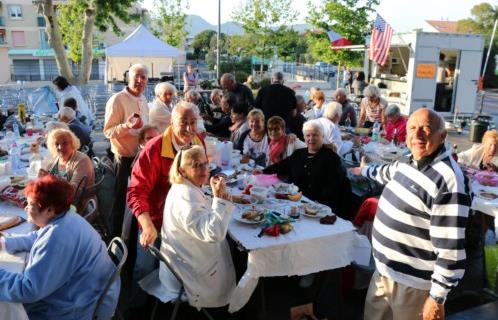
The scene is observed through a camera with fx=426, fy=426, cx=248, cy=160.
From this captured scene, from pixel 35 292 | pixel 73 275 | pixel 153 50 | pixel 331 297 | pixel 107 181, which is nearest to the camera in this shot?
pixel 35 292

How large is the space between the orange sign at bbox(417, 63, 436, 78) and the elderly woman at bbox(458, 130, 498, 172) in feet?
27.1

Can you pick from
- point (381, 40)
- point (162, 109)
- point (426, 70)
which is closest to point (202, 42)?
point (381, 40)

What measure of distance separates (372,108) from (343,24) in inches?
474

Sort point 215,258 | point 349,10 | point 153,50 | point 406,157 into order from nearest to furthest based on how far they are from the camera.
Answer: point 406,157 → point 215,258 → point 153,50 → point 349,10

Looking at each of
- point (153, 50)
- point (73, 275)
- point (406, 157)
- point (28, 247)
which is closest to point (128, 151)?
point (28, 247)

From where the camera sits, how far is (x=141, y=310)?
3635 mm

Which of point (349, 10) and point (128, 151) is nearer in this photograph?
point (128, 151)

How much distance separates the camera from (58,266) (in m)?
2.13

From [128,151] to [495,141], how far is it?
4.12 meters

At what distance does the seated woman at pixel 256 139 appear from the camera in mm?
5352

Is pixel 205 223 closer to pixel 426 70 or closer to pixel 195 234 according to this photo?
pixel 195 234

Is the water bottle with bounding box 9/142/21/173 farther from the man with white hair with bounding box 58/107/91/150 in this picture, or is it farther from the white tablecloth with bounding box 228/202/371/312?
the white tablecloth with bounding box 228/202/371/312

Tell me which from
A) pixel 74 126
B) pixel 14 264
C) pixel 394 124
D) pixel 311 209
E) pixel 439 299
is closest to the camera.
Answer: pixel 439 299

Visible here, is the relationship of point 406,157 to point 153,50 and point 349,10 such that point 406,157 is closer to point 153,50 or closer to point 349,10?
point 153,50
